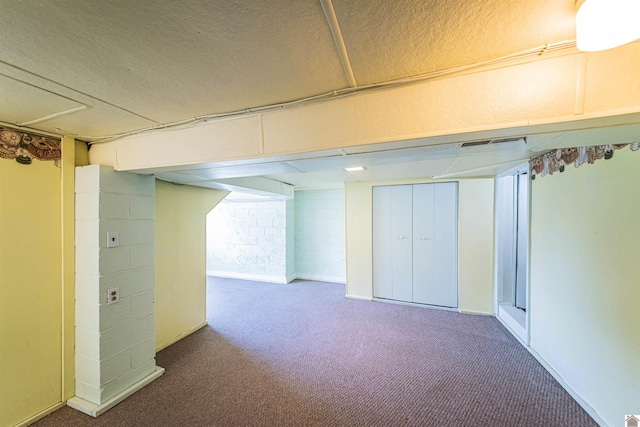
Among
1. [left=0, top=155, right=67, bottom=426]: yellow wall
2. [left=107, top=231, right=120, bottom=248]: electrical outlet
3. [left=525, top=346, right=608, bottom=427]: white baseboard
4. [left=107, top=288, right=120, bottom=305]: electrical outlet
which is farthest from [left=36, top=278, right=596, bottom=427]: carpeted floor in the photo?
[left=107, top=231, right=120, bottom=248]: electrical outlet

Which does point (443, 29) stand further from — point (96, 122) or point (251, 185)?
point (251, 185)

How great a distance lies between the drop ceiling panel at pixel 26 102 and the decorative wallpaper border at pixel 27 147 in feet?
0.42

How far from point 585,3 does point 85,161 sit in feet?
9.58

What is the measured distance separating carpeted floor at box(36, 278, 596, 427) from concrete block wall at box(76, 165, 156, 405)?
240mm

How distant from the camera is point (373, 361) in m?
2.33

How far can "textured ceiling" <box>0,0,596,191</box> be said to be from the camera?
73cm

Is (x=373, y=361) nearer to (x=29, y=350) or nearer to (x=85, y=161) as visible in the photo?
(x=29, y=350)

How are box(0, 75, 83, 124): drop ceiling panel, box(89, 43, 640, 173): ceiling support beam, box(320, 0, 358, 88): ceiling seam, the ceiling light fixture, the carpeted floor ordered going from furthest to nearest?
the carpeted floor, box(0, 75, 83, 124): drop ceiling panel, box(89, 43, 640, 173): ceiling support beam, box(320, 0, 358, 88): ceiling seam, the ceiling light fixture

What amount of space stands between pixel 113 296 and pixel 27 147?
118 cm

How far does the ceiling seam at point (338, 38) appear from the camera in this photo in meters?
0.73

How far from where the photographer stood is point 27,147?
1654mm

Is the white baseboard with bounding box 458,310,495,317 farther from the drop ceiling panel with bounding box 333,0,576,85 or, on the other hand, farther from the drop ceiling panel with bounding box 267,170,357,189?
the drop ceiling panel with bounding box 333,0,576,85

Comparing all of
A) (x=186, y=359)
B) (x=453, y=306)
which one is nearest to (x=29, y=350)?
(x=186, y=359)

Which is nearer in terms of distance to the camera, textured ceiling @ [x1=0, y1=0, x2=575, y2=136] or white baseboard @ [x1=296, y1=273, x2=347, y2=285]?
textured ceiling @ [x1=0, y1=0, x2=575, y2=136]
